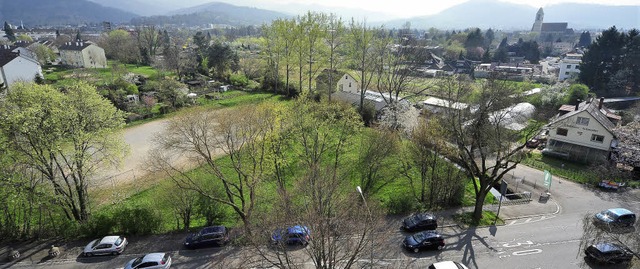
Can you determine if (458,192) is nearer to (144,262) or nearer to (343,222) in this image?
(343,222)

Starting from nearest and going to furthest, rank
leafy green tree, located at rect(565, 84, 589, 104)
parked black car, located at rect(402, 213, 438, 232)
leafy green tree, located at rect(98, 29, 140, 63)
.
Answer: parked black car, located at rect(402, 213, 438, 232) → leafy green tree, located at rect(565, 84, 589, 104) → leafy green tree, located at rect(98, 29, 140, 63)

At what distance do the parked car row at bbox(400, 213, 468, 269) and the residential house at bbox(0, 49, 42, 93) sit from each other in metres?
64.9

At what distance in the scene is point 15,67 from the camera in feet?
188

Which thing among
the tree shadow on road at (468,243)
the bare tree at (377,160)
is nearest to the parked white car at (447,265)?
the tree shadow on road at (468,243)

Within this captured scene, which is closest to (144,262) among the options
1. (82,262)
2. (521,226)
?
(82,262)

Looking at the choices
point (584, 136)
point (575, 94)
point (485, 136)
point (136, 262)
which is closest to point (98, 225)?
point (136, 262)

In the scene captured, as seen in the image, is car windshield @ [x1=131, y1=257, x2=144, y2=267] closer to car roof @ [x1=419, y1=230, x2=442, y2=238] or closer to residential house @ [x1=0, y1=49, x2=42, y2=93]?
car roof @ [x1=419, y1=230, x2=442, y2=238]

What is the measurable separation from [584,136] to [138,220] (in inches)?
1573

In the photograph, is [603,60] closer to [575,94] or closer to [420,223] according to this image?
[575,94]

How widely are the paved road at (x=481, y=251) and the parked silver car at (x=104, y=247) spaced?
326 millimetres

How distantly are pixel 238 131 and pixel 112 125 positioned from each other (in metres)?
8.24

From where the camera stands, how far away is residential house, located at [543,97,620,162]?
32.8 m

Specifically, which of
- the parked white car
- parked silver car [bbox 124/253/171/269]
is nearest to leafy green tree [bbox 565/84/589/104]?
the parked white car

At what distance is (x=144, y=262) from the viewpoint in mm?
17156
